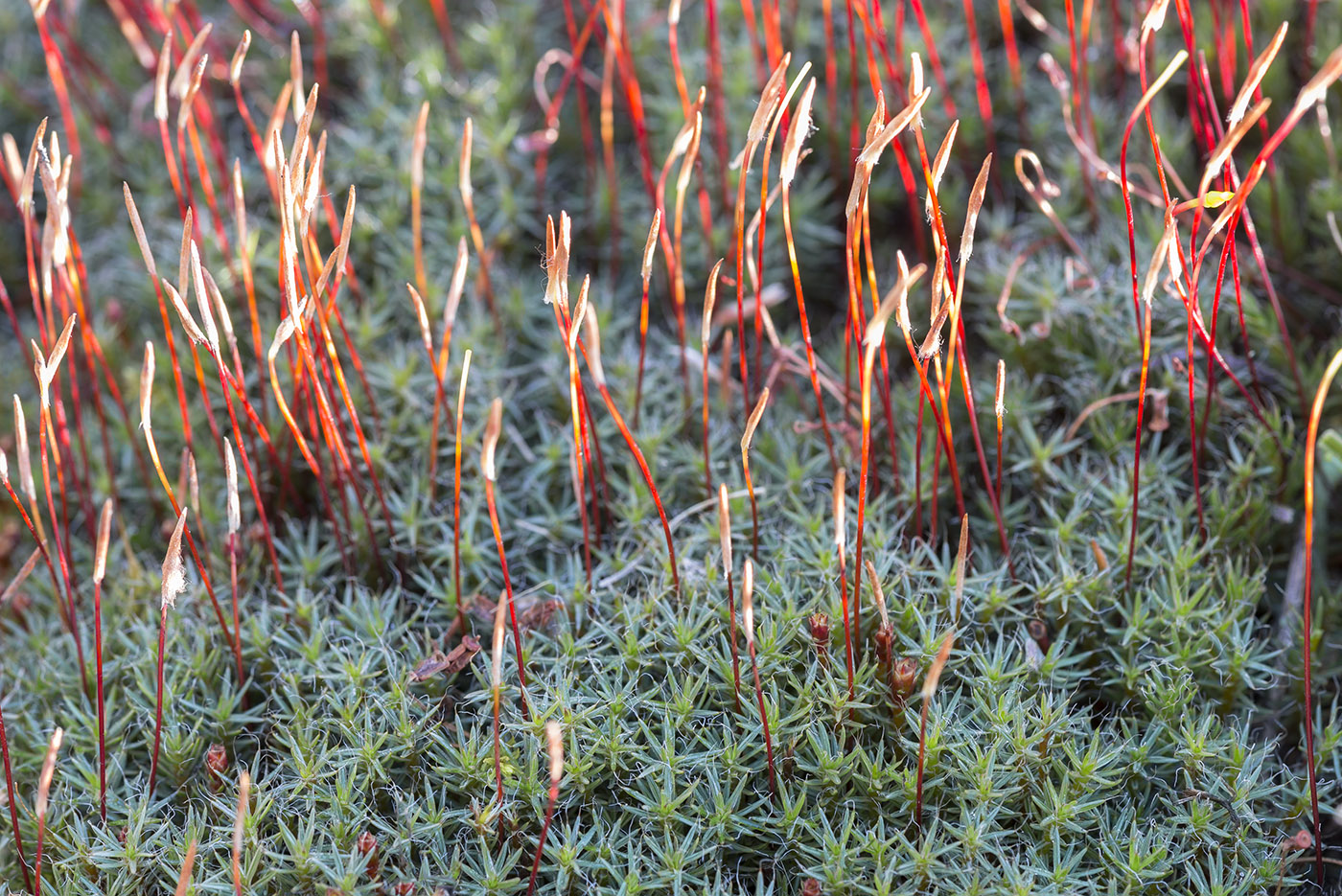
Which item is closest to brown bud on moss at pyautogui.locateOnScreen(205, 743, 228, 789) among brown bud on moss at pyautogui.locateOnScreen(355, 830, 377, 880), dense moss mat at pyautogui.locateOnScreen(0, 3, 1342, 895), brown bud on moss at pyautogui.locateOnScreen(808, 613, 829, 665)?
dense moss mat at pyautogui.locateOnScreen(0, 3, 1342, 895)

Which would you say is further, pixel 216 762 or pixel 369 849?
pixel 216 762

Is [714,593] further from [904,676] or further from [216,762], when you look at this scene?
[216,762]

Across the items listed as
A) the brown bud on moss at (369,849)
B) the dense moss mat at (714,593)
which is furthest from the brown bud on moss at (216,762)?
the brown bud on moss at (369,849)

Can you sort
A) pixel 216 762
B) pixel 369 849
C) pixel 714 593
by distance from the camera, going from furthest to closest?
pixel 714 593, pixel 216 762, pixel 369 849

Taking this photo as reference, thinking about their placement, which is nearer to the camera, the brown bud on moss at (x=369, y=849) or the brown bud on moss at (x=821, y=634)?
the brown bud on moss at (x=369, y=849)

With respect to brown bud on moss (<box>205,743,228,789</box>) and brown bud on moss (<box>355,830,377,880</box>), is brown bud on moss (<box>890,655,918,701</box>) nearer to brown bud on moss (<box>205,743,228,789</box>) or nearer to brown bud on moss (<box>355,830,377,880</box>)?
brown bud on moss (<box>355,830,377,880</box>)

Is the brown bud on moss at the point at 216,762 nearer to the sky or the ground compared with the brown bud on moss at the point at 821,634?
nearer to the ground

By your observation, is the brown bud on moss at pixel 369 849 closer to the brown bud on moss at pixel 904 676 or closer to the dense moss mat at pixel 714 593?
the dense moss mat at pixel 714 593

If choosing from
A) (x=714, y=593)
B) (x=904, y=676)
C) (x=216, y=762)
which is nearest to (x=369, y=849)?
(x=216, y=762)
